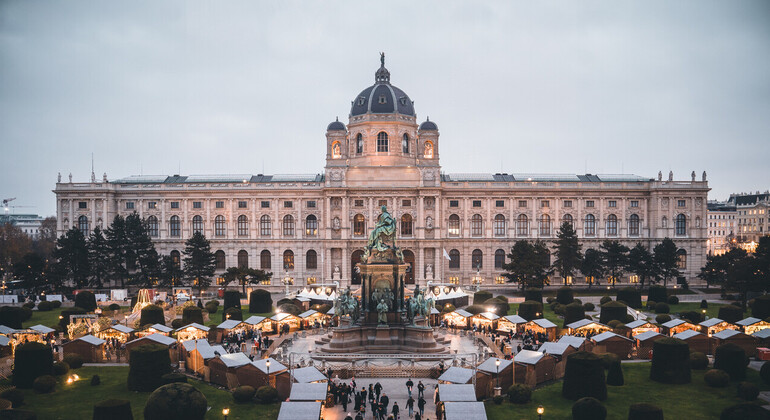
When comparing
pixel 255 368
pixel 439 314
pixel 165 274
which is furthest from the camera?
pixel 165 274

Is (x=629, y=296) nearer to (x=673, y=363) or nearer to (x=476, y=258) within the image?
(x=476, y=258)

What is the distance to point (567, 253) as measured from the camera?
72188 millimetres

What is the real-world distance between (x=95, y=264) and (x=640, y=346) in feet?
211

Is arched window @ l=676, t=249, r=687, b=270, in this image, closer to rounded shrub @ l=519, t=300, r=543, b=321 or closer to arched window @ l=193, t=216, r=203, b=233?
rounded shrub @ l=519, t=300, r=543, b=321

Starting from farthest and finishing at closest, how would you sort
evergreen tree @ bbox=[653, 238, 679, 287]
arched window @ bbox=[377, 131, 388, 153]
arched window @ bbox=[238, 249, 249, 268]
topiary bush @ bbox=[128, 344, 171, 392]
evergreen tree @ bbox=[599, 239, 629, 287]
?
arched window @ bbox=[377, 131, 388, 153], arched window @ bbox=[238, 249, 249, 268], evergreen tree @ bbox=[599, 239, 629, 287], evergreen tree @ bbox=[653, 238, 679, 287], topiary bush @ bbox=[128, 344, 171, 392]

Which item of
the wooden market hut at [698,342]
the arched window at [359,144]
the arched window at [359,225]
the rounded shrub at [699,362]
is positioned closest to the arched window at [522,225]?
the arched window at [359,225]

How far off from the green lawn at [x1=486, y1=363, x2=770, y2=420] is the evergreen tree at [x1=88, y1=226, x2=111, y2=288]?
59206 mm

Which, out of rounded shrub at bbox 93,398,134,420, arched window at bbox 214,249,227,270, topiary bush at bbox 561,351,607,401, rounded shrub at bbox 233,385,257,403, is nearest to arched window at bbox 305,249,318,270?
arched window at bbox 214,249,227,270

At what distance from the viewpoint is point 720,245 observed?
145500mm

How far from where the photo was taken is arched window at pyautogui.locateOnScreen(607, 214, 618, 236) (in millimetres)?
82500

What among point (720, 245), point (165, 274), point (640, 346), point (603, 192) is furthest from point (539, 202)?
point (720, 245)

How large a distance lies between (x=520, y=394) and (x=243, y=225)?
59.9m

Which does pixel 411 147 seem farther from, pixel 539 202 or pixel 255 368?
pixel 255 368

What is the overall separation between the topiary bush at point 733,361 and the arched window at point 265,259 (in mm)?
59928
